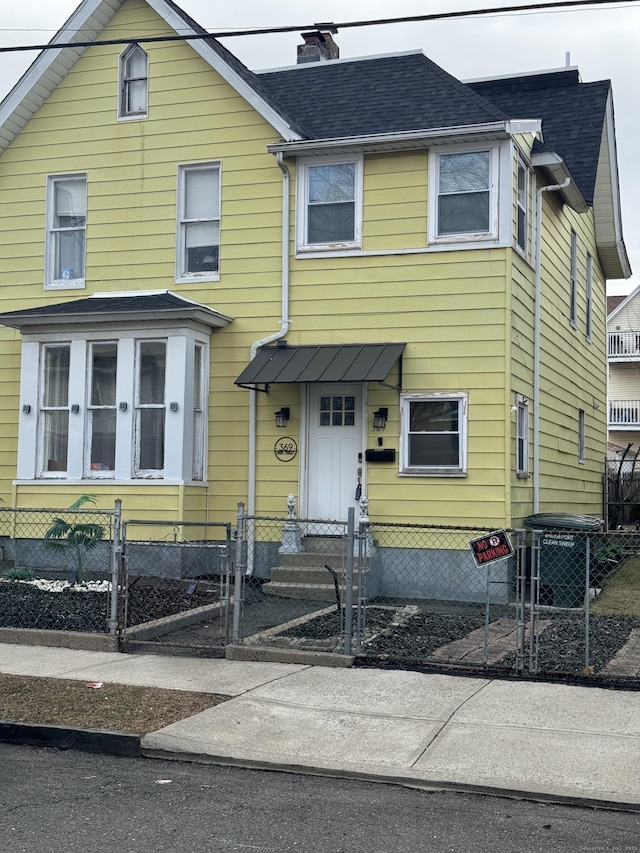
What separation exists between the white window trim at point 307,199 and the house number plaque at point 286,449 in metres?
2.85

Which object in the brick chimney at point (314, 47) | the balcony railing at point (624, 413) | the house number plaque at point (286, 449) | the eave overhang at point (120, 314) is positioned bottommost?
the house number plaque at point (286, 449)

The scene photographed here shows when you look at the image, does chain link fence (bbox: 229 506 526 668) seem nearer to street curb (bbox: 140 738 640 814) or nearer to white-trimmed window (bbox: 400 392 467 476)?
white-trimmed window (bbox: 400 392 467 476)

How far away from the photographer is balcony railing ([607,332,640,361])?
46.1m

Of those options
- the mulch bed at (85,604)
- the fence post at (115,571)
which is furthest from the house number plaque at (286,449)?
the fence post at (115,571)

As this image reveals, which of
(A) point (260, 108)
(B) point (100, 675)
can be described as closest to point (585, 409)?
(A) point (260, 108)

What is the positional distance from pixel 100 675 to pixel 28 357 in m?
7.78

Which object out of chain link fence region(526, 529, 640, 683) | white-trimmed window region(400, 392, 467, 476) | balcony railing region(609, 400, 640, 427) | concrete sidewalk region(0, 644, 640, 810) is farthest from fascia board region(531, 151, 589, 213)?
balcony railing region(609, 400, 640, 427)

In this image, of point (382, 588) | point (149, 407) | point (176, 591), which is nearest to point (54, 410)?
point (149, 407)

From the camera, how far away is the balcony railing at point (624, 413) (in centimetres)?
4525

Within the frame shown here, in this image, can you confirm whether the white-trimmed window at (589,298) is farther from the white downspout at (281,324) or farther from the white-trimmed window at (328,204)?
the white downspout at (281,324)

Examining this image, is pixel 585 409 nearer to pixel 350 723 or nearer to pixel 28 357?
pixel 28 357

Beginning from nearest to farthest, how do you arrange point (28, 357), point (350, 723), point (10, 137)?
point (350, 723) < point (28, 357) < point (10, 137)

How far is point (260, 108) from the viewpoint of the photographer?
15000mm

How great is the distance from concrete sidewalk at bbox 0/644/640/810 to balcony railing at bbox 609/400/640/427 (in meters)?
38.6
